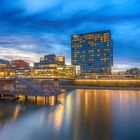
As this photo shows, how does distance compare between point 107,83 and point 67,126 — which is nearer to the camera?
point 67,126

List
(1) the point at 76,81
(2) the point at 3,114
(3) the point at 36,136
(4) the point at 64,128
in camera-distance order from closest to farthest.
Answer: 1. (3) the point at 36,136
2. (4) the point at 64,128
3. (2) the point at 3,114
4. (1) the point at 76,81

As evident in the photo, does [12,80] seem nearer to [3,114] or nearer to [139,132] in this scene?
[3,114]

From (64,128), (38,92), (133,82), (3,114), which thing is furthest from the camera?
(133,82)

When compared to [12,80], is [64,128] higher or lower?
lower

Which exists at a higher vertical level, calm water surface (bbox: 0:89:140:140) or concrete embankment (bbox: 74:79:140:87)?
concrete embankment (bbox: 74:79:140:87)

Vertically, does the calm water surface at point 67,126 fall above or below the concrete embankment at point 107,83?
below

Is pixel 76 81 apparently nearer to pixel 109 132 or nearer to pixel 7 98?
pixel 7 98

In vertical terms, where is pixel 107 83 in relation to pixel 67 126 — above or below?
above

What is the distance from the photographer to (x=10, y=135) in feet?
99.4

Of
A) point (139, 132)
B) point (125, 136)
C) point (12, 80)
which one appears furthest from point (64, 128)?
point (12, 80)

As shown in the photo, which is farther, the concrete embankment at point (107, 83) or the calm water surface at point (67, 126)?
the concrete embankment at point (107, 83)

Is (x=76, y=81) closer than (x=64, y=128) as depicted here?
No

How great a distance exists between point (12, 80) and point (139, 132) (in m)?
62.3

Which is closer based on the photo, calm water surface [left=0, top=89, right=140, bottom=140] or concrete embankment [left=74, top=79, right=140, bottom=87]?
calm water surface [left=0, top=89, right=140, bottom=140]
